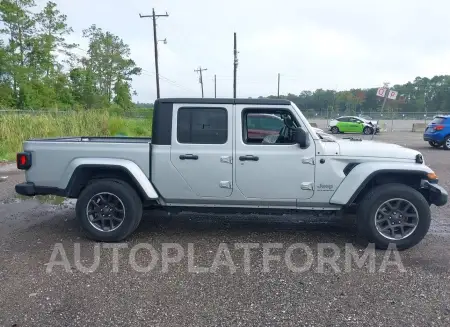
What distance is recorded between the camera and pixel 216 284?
3.53 m

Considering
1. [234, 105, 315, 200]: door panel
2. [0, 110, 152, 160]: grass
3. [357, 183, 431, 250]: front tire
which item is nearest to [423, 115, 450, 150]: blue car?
[357, 183, 431, 250]: front tire

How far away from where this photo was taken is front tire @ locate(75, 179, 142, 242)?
15.1 feet

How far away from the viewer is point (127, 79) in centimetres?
5197

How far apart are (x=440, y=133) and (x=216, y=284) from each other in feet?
51.3

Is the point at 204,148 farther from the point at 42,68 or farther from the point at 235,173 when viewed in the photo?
the point at 42,68

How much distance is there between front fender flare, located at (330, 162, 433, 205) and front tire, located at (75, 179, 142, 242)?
2.53 metres

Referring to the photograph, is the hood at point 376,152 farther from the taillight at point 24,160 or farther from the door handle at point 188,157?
A: the taillight at point 24,160

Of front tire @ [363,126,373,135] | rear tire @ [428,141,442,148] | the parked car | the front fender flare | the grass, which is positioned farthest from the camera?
the parked car

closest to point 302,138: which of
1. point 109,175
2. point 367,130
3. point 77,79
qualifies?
point 109,175

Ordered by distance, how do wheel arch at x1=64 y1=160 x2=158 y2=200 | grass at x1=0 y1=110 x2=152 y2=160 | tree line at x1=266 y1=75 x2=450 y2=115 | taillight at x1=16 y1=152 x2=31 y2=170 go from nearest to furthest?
wheel arch at x1=64 y1=160 x2=158 y2=200, taillight at x1=16 y1=152 x2=31 y2=170, grass at x1=0 y1=110 x2=152 y2=160, tree line at x1=266 y1=75 x2=450 y2=115

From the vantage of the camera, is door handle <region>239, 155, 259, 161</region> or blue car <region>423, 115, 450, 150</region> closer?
door handle <region>239, 155, 259, 161</region>

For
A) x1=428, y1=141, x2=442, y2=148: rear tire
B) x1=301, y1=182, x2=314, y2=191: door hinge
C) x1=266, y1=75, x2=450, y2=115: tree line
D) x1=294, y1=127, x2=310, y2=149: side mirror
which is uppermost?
x1=266, y1=75, x2=450, y2=115: tree line

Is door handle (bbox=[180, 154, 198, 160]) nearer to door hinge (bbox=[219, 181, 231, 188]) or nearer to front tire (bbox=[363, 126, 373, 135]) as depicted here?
Answer: door hinge (bbox=[219, 181, 231, 188])

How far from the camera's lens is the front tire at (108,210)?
459 cm
